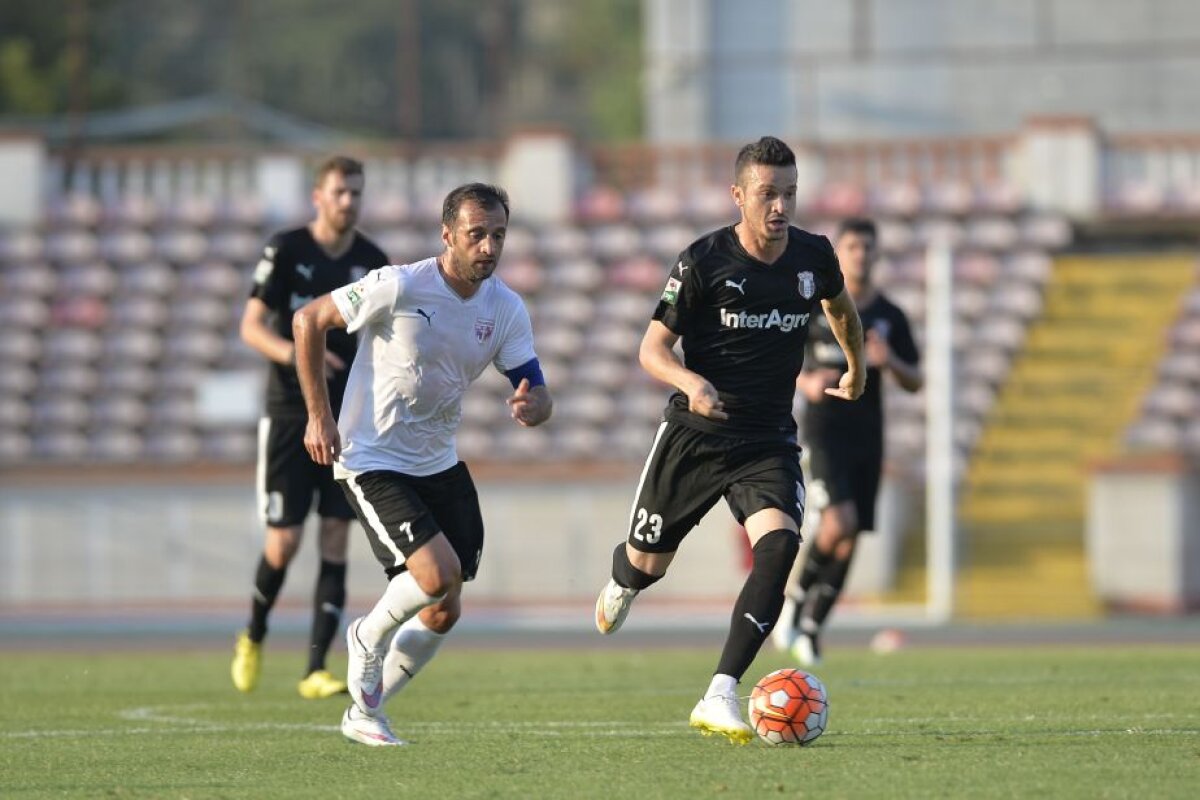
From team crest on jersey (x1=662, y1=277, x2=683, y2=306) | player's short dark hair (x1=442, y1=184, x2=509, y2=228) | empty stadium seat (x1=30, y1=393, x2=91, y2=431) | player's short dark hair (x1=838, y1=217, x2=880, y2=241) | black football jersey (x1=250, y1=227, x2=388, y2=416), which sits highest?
player's short dark hair (x1=838, y1=217, x2=880, y2=241)

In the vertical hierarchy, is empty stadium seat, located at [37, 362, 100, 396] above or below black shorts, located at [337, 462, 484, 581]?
above

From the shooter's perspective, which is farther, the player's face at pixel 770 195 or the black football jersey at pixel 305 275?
the black football jersey at pixel 305 275

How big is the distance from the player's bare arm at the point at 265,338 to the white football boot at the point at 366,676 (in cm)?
207

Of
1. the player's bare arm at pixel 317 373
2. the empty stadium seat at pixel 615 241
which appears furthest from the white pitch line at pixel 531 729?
the empty stadium seat at pixel 615 241

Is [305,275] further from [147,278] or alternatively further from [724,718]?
[147,278]

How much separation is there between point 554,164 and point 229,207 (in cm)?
448

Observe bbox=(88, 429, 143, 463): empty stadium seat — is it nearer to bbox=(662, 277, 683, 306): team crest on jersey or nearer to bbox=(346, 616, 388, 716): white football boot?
bbox=(346, 616, 388, 716): white football boot

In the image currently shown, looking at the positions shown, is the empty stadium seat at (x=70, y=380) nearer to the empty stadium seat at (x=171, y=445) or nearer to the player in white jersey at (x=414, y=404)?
the empty stadium seat at (x=171, y=445)

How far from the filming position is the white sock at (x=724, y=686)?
810 centimetres

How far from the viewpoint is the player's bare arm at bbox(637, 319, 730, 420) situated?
7957mm

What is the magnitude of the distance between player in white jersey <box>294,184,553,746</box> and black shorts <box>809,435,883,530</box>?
14.5 ft

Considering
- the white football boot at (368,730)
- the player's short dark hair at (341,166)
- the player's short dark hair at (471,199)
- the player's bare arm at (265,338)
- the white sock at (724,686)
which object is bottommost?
the white football boot at (368,730)

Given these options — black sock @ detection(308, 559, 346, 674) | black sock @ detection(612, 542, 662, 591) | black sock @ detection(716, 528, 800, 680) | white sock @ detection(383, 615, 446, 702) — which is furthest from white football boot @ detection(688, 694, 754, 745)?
black sock @ detection(308, 559, 346, 674)

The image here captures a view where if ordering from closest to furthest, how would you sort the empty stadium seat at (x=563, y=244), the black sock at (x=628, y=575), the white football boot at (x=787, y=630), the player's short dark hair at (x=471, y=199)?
the player's short dark hair at (x=471, y=199)
the black sock at (x=628, y=575)
the white football boot at (x=787, y=630)
the empty stadium seat at (x=563, y=244)
